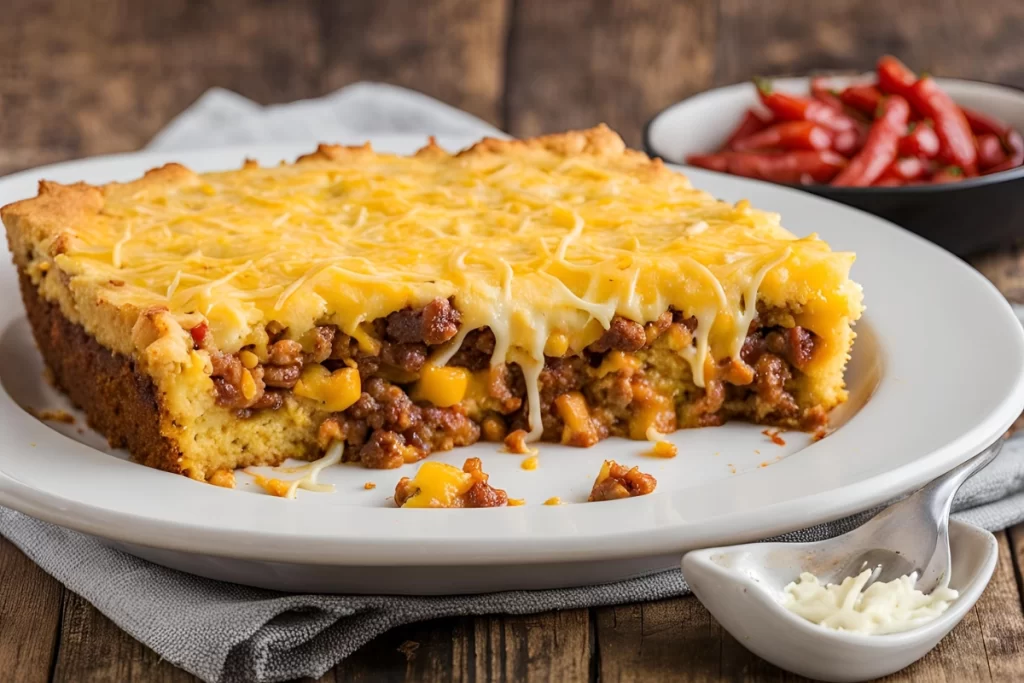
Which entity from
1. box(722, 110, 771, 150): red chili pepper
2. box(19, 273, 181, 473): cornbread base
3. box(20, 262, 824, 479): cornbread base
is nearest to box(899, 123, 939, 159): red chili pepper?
box(722, 110, 771, 150): red chili pepper

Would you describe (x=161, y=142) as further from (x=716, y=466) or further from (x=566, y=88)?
(x=716, y=466)

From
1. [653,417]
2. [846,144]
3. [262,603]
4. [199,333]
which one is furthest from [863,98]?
[262,603]

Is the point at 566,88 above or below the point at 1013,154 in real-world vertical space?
below

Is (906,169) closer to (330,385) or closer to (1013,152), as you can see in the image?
(1013,152)

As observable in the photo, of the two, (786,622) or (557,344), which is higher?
(786,622)

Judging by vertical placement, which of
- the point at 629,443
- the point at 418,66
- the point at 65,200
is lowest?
the point at 418,66

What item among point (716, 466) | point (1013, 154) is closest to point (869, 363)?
point (716, 466)
